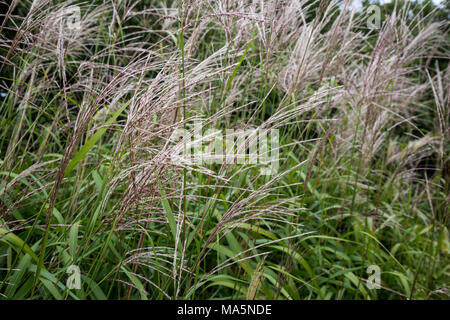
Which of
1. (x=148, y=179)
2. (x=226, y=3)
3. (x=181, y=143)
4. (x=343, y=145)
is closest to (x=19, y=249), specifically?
(x=148, y=179)

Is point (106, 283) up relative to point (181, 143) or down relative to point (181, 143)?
down

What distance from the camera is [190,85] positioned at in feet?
3.13

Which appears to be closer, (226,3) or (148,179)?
(148,179)

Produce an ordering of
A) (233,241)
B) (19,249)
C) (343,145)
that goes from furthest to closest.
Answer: (343,145), (233,241), (19,249)

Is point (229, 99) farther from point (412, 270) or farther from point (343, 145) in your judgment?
point (412, 270)

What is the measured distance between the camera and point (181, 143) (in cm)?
86

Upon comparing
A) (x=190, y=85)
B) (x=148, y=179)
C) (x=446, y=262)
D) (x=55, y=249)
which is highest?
(x=190, y=85)

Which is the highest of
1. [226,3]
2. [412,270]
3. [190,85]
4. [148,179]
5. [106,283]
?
[226,3]

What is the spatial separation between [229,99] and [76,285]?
98cm

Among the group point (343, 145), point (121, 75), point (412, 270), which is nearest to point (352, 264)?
point (412, 270)

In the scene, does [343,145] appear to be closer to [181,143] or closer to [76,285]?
[181,143]

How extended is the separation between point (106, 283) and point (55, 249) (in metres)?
0.24

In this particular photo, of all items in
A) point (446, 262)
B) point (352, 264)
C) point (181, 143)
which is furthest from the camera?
point (446, 262)

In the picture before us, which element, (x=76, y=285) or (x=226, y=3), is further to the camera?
(x=226, y=3)
